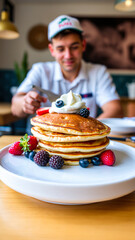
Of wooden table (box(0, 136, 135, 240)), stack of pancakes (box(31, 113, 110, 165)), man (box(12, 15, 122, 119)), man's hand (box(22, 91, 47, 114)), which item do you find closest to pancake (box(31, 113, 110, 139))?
stack of pancakes (box(31, 113, 110, 165))

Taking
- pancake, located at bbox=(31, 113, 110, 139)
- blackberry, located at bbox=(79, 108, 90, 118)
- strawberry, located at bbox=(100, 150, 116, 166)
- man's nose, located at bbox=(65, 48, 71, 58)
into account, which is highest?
man's nose, located at bbox=(65, 48, 71, 58)

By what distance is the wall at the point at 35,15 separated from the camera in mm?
5023

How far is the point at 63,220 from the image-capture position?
462 mm

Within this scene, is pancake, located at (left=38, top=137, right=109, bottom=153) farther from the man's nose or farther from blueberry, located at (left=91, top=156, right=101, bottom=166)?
the man's nose

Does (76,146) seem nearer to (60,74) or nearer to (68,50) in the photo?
(68,50)

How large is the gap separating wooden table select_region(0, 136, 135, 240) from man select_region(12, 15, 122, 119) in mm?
1576

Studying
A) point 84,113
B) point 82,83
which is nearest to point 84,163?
point 84,113

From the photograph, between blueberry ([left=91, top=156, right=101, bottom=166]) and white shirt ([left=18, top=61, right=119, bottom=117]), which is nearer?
blueberry ([left=91, top=156, right=101, bottom=166])

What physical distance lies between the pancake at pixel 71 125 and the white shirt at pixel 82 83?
1.56 m

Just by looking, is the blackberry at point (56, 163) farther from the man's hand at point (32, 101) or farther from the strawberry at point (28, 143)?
the man's hand at point (32, 101)

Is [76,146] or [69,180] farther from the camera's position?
[76,146]

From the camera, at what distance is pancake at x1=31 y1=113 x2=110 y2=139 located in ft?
2.27

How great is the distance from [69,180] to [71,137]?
175 millimetres

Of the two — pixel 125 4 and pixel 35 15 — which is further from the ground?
pixel 35 15
